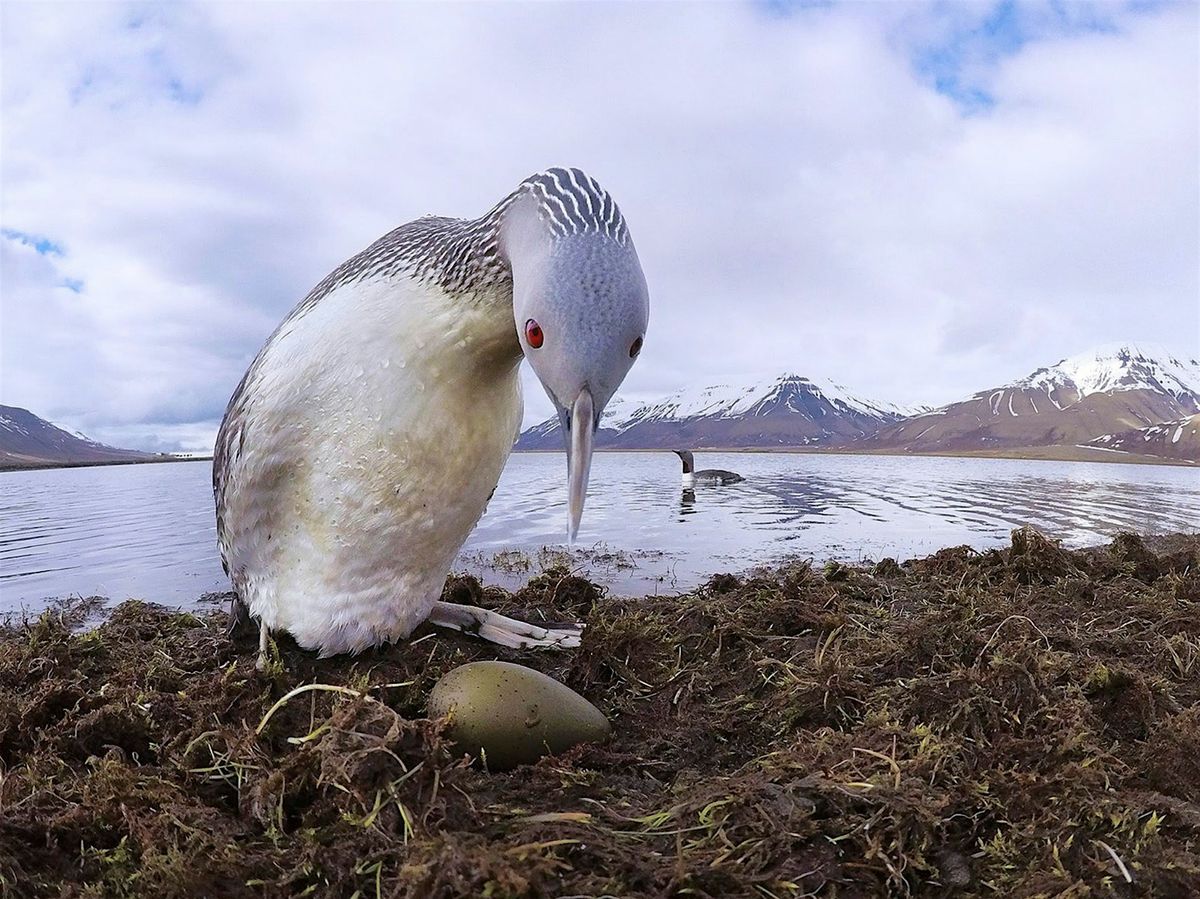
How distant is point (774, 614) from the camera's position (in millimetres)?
4625

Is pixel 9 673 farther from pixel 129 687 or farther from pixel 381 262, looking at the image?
pixel 381 262

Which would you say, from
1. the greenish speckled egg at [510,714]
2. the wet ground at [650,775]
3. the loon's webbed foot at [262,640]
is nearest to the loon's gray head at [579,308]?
the greenish speckled egg at [510,714]

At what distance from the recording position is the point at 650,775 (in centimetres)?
288

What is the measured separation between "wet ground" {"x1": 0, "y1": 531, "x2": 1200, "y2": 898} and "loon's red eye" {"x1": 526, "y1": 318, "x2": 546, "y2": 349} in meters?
1.40

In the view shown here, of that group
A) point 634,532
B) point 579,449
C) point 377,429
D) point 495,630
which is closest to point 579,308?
point 579,449

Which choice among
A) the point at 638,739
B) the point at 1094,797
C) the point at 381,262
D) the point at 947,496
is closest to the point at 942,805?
the point at 1094,797

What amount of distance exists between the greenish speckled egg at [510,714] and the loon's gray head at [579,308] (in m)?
0.66

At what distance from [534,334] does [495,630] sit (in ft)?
7.17

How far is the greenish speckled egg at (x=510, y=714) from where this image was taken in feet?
9.51

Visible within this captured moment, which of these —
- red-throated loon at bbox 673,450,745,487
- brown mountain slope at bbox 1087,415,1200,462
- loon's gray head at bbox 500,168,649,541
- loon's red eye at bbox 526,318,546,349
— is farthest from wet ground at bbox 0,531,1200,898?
brown mountain slope at bbox 1087,415,1200,462

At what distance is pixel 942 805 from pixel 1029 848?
265mm

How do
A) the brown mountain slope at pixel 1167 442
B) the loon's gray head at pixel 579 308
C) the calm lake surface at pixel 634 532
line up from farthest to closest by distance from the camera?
the brown mountain slope at pixel 1167 442 → the calm lake surface at pixel 634 532 → the loon's gray head at pixel 579 308

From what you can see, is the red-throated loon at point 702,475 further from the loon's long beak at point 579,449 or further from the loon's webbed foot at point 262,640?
the loon's long beak at point 579,449

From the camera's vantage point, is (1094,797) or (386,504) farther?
(386,504)
